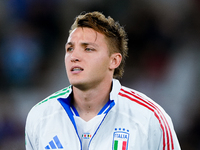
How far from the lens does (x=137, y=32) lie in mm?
5004

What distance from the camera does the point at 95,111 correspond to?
2260mm

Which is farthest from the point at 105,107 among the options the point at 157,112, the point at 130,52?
the point at 130,52

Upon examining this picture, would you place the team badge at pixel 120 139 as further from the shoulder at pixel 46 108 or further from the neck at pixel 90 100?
the shoulder at pixel 46 108

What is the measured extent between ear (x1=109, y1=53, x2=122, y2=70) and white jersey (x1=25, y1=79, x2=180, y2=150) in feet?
0.48

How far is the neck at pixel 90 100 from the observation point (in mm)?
2232

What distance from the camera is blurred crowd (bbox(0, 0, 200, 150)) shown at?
4.56 metres

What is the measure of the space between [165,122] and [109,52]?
0.76 metres

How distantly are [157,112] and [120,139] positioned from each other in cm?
39

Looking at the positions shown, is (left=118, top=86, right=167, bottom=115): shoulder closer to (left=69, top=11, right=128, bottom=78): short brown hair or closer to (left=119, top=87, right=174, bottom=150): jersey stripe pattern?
(left=119, top=87, right=174, bottom=150): jersey stripe pattern

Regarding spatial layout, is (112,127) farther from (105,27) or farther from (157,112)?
(105,27)

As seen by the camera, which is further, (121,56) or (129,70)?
(129,70)

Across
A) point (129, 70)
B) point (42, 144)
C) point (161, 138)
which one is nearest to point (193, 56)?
point (129, 70)

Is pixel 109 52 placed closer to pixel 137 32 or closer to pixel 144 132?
pixel 144 132

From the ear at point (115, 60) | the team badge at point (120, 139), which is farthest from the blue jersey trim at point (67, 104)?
the ear at point (115, 60)
